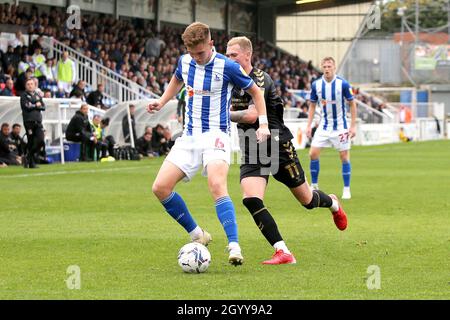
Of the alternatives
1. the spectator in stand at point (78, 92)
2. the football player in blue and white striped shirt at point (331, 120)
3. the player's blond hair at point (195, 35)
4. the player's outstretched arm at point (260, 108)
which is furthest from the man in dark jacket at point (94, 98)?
the player's blond hair at point (195, 35)

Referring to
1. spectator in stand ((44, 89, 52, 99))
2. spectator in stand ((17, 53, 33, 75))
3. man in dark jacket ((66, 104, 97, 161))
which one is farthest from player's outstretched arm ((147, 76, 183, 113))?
spectator in stand ((17, 53, 33, 75))

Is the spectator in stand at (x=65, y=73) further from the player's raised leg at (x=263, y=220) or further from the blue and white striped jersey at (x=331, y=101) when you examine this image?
the player's raised leg at (x=263, y=220)

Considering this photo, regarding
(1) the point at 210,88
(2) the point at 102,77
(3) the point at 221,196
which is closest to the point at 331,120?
(1) the point at 210,88

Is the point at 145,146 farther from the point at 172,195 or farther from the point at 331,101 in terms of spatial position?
the point at 172,195

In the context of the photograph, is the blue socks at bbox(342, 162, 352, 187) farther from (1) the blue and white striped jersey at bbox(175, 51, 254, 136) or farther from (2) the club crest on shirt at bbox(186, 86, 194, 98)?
(2) the club crest on shirt at bbox(186, 86, 194, 98)

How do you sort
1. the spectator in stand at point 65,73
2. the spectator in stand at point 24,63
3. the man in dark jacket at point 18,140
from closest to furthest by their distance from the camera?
the man in dark jacket at point 18,140 < the spectator in stand at point 24,63 < the spectator in stand at point 65,73

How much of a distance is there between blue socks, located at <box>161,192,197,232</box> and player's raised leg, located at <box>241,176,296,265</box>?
53 cm

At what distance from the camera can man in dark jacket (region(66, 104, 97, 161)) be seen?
26750 mm

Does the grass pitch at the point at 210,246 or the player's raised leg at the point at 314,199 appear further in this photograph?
the player's raised leg at the point at 314,199

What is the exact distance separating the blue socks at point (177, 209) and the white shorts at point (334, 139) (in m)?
8.03

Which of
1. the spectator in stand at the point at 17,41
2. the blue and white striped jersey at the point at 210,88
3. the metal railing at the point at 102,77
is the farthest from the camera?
the metal railing at the point at 102,77

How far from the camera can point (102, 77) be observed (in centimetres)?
3550

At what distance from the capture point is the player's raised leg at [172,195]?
8961 millimetres

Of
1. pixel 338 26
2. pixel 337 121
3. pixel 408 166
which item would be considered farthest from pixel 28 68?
pixel 338 26
